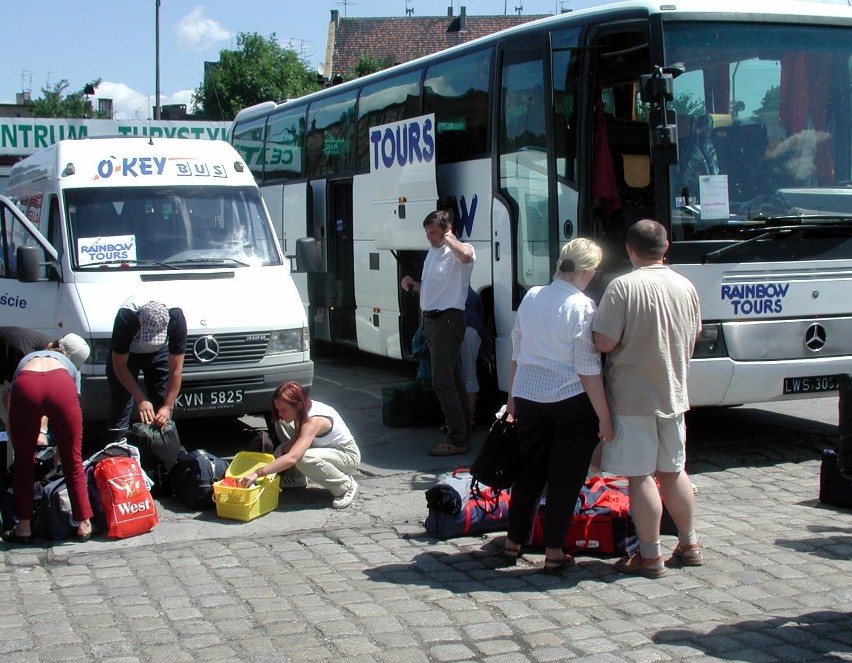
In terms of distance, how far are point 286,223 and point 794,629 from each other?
11321 millimetres

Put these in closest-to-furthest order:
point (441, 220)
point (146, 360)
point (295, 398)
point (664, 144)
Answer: point (295, 398)
point (664, 144)
point (146, 360)
point (441, 220)

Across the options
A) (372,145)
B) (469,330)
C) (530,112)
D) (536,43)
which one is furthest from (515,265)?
(372,145)

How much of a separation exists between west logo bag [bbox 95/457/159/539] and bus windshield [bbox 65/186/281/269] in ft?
9.32

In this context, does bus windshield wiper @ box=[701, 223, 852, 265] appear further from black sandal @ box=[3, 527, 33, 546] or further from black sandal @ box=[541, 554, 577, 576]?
black sandal @ box=[3, 527, 33, 546]

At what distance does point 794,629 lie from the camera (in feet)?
16.3

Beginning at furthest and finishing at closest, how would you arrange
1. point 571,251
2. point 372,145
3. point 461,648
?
1. point 372,145
2. point 571,251
3. point 461,648

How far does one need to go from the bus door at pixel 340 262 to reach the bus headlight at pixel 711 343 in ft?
20.2

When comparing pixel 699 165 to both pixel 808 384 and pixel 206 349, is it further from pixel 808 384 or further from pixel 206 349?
pixel 206 349

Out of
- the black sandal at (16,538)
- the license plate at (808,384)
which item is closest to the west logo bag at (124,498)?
the black sandal at (16,538)

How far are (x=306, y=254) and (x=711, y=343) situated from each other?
4.08m

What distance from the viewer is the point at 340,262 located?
45.7 ft

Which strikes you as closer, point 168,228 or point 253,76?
point 168,228

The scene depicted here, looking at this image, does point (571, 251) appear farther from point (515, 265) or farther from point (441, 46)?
point (441, 46)

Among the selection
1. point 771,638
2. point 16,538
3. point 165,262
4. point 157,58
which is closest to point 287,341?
point 165,262
